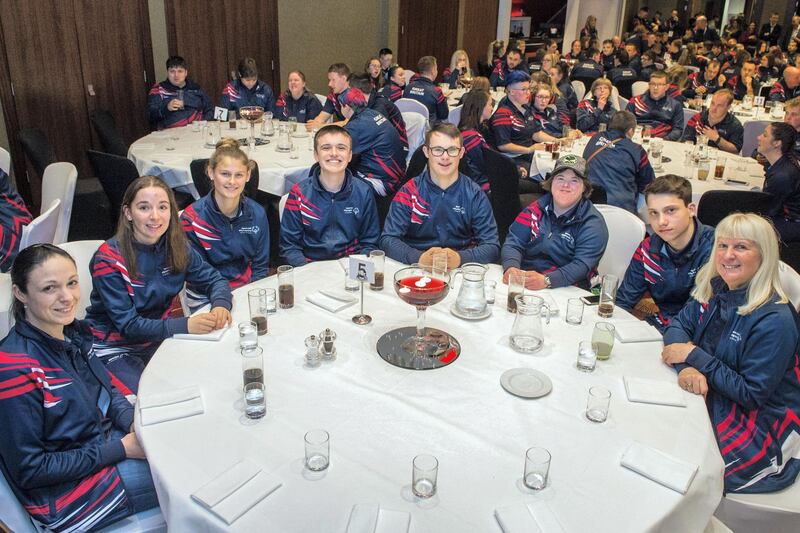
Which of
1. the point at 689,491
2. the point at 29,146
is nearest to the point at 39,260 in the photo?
the point at 689,491

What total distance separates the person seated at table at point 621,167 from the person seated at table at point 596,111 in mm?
2431

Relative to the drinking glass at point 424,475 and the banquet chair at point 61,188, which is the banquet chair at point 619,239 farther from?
the banquet chair at point 61,188

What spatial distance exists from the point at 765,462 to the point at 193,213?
2669 mm

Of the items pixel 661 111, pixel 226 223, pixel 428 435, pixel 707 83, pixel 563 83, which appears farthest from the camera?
pixel 707 83

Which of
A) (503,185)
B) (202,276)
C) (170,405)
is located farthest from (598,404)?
(503,185)

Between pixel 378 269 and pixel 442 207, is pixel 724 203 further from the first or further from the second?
pixel 378 269

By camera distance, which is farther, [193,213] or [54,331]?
[193,213]

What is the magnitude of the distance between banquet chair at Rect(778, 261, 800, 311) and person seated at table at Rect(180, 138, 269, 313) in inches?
95.1

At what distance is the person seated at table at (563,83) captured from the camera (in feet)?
28.6

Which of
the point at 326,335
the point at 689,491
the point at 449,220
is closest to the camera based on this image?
the point at 689,491

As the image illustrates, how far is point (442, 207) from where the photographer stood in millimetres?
3543

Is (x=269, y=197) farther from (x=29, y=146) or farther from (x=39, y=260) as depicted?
(x=39, y=260)

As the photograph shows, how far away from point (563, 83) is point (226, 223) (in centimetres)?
701

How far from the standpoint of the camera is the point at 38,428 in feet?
6.02
